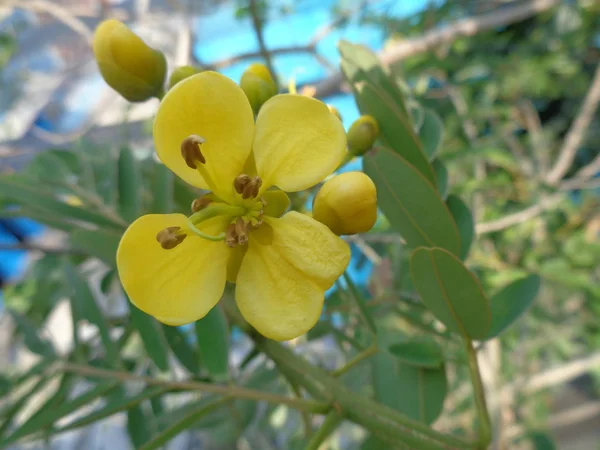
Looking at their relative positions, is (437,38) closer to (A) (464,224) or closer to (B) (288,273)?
(A) (464,224)

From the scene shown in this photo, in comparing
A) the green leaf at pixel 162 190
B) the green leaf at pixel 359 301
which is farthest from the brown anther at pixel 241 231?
the green leaf at pixel 162 190

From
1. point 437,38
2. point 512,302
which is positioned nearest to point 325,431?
point 512,302

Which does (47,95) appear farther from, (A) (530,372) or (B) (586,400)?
(B) (586,400)

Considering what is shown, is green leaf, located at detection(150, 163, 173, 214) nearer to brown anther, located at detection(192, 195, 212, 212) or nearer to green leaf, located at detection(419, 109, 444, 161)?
brown anther, located at detection(192, 195, 212, 212)

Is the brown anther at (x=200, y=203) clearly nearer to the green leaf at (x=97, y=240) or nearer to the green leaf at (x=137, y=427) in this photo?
the green leaf at (x=97, y=240)

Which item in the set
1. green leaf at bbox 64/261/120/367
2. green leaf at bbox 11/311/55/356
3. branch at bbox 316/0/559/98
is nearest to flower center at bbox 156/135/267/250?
green leaf at bbox 64/261/120/367

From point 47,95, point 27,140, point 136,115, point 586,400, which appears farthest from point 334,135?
point 47,95
